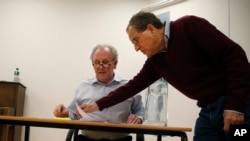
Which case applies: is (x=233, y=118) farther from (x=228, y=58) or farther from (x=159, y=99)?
(x=159, y=99)

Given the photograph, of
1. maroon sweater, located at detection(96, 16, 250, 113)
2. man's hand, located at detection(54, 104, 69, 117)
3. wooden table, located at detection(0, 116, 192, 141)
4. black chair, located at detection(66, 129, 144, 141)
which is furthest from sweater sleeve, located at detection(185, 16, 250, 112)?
man's hand, located at detection(54, 104, 69, 117)

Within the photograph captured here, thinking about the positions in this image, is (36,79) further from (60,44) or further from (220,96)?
(220,96)

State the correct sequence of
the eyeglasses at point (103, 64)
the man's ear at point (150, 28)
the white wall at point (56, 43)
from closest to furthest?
the man's ear at point (150, 28) → the eyeglasses at point (103, 64) → the white wall at point (56, 43)

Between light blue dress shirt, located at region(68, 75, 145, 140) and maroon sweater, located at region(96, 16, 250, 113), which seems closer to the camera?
maroon sweater, located at region(96, 16, 250, 113)

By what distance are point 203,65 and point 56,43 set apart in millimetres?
2893

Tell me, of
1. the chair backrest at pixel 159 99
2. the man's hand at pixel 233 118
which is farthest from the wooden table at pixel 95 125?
the chair backrest at pixel 159 99

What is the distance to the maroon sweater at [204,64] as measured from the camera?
1.21 meters

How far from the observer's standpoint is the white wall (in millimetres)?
3844

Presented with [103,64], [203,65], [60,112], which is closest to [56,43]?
[103,64]

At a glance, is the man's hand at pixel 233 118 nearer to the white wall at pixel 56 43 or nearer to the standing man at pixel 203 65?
the standing man at pixel 203 65

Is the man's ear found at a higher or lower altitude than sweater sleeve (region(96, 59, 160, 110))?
higher

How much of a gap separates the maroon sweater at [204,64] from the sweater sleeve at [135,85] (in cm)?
18

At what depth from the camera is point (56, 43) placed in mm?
3963

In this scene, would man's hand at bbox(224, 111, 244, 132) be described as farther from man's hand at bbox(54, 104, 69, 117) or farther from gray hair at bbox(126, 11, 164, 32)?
man's hand at bbox(54, 104, 69, 117)
